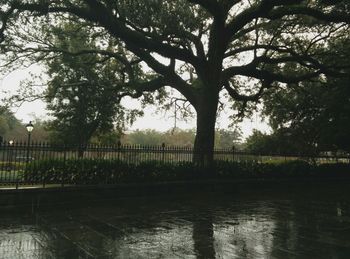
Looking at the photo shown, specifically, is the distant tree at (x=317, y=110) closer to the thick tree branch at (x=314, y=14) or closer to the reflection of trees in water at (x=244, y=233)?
the thick tree branch at (x=314, y=14)

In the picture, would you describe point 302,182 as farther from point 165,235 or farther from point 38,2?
point 38,2

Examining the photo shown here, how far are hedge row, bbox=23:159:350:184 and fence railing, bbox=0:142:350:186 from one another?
24cm

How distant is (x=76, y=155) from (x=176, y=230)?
23.1ft

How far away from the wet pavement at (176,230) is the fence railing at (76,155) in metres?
1.99

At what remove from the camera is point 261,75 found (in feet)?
63.0

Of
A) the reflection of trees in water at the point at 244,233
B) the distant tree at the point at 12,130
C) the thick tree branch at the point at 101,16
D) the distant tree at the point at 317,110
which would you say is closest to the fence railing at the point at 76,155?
the thick tree branch at the point at 101,16

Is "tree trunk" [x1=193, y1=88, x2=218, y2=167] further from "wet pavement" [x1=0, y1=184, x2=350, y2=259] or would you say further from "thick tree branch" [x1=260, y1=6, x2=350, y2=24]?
"thick tree branch" [x1=260, y1=6, x2=350, y2=24]

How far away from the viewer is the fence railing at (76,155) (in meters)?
11.7

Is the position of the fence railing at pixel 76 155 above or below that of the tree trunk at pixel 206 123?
below

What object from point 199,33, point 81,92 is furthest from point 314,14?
point 81,92

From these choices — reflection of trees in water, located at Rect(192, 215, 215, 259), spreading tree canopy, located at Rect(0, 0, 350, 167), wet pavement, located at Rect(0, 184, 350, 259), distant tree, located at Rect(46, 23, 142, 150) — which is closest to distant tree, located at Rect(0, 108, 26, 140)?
distant tree, located at Rect(46, 23, 142, 150)

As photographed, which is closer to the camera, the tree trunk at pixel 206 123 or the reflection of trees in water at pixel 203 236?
the reflection of trees in water at pixel 203 236

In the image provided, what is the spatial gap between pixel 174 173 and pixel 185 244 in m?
8.23

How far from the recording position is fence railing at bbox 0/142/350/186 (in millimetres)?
11688
